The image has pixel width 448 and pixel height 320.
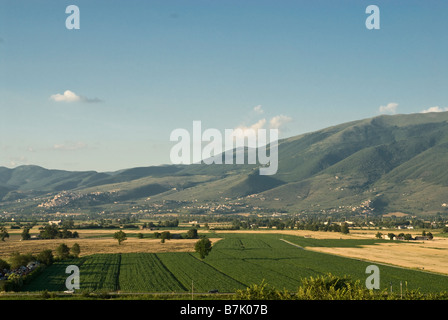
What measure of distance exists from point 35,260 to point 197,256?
1931 inches

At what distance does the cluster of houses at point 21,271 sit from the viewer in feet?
318

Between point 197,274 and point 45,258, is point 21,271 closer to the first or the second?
point 45,258

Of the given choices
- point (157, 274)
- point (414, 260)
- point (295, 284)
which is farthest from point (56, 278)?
point (414, 260)

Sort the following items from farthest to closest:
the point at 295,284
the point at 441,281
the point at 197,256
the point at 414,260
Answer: the point at 197,256 < the point at 414,260 < the point at 441,281 < the point at 295,284

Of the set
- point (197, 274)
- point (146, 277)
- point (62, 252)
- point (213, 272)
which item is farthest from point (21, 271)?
point (213, 272)

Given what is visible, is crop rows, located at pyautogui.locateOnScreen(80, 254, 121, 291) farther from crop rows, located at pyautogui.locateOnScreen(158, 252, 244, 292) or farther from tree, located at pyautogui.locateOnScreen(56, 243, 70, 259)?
crop rows, located at pyautogui.locateOnScreen(158, 252, 244, 292)

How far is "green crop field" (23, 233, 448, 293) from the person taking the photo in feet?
290

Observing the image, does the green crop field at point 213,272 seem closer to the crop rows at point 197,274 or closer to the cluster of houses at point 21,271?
the crop rows at point 197,274

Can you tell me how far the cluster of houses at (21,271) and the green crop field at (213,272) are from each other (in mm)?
3525

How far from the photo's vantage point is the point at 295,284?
90.4 m

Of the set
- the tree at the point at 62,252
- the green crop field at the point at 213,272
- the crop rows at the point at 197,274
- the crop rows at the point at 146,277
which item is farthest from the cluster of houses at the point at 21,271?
the crop rows at the point at 197,274

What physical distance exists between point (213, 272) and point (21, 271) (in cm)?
4476

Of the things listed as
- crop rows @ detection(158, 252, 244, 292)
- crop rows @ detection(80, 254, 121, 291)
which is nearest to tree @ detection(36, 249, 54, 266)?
crop rows @ detection(80, 254, 121, 291)
